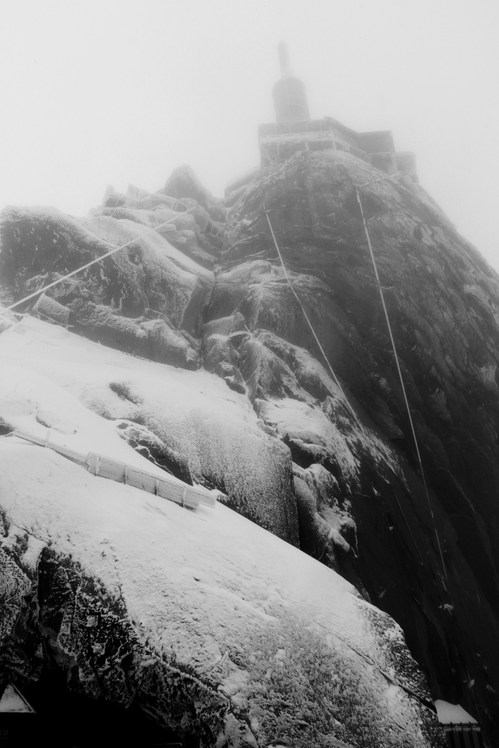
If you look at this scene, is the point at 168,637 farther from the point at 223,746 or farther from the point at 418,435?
the point at 418,435

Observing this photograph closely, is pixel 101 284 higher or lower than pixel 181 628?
higher

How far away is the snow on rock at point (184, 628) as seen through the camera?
6.38 m

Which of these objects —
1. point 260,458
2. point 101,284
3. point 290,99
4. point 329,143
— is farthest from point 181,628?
point 290,99

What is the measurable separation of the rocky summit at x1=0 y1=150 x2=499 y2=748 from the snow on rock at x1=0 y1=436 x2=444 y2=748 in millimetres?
33

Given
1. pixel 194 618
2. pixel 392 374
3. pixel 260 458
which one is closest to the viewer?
pixel 194 618

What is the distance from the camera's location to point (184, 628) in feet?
22.4

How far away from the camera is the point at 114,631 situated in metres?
6.62

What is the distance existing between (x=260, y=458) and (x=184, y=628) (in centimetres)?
722

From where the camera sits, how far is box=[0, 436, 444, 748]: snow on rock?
6.38 m

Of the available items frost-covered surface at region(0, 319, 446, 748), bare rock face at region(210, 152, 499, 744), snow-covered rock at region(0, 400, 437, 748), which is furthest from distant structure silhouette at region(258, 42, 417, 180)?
snow-covered rock at region(0, 400, 437, 748)

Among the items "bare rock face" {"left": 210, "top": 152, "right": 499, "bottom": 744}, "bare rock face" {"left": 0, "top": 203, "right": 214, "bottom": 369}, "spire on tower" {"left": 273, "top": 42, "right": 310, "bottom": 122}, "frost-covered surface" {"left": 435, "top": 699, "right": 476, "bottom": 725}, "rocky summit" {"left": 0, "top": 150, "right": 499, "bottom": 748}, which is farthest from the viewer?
"spire on tower" {"left": 273, "top": 42, "right": 310, "bottom": 122}

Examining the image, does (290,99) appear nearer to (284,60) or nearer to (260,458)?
(284,60)

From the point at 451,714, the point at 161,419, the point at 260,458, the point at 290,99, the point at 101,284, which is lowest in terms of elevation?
the point at 451,714

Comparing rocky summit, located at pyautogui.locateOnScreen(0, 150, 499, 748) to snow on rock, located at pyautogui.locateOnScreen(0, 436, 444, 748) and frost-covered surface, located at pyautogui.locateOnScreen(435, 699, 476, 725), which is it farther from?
frost-covered surface, located at pyautogui.locateOnScreen(435, 699, 476, 725)
